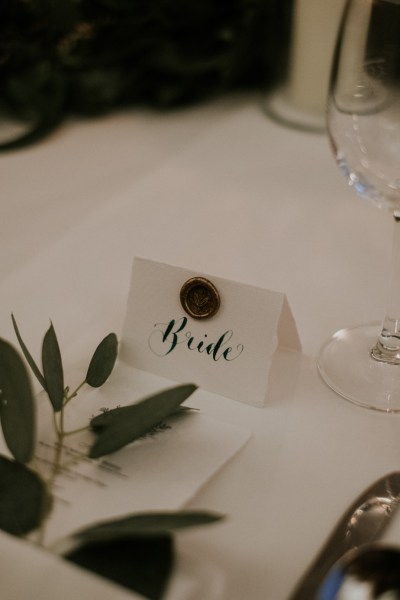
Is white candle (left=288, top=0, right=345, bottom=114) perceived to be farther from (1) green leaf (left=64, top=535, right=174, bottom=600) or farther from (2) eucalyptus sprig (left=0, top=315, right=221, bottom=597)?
(1) green leaf (left=64, top=535, right=174, bottom=600)

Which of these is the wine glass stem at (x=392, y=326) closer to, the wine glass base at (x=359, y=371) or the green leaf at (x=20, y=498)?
the wine glass base at (x=359, y=371)

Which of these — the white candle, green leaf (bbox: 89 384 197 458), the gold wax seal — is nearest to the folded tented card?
the gold wax seal

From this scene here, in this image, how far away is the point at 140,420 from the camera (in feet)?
1.72

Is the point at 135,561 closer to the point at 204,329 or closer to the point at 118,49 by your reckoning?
the point at 204,329

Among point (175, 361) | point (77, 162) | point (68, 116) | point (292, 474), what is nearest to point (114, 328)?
point (175, 361)

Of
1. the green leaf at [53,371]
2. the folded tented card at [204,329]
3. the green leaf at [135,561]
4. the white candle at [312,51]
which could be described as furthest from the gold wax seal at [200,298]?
the white candle at [312,51]

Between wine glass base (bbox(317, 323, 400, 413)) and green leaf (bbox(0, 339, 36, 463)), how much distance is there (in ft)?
0.87

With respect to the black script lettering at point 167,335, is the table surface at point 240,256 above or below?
below

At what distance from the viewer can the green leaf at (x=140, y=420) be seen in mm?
519

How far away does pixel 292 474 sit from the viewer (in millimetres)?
552

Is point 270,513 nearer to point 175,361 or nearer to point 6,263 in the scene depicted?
point 175,361

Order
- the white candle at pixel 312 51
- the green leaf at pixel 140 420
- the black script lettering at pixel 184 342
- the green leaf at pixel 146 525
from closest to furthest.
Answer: the green leaf at pixel 146 525, the green leaf at pixel 140 420, the black script lettering at pixel 184 342, the white candle at pixel 312 51

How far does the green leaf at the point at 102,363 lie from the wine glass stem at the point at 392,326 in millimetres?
235

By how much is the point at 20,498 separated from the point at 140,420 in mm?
91
